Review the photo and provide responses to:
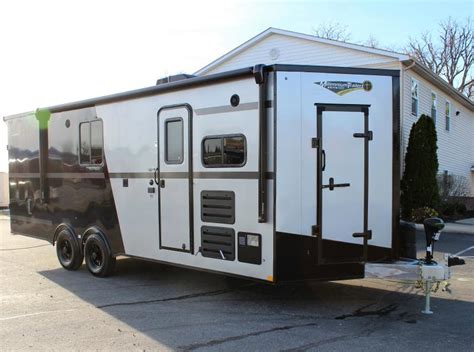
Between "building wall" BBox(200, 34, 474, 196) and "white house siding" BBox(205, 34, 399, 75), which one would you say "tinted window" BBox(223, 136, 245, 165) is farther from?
"building wall" BBox(200, 34, 474, 196)

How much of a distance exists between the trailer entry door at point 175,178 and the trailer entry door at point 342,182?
1.75 meters

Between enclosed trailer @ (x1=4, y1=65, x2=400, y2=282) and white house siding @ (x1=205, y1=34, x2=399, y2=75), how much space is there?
11.6 metres

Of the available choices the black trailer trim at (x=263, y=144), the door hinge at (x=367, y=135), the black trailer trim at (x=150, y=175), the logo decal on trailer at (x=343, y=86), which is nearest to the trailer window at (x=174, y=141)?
the black trailer trim at (x=150, y=175)

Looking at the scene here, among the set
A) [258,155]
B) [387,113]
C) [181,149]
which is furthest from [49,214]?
[387,113]

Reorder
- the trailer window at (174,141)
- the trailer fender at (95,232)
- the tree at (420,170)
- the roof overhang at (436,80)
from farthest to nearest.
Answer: the roof overhang at (436,80) < the tree at (420,170) < the trailer fender at (95,232) < the trailer window at (174,141)

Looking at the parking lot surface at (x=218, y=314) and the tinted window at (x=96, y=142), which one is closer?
the parking lot surface at (x=218, y=314)

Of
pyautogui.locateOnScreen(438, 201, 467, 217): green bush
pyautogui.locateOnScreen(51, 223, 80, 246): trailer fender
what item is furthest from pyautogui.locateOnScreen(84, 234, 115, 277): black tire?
pyautogui.locateOnScreen(438, 201, 467, 217): green bush

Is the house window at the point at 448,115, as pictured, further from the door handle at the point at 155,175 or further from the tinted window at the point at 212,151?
the tinted window at the point at 212,151

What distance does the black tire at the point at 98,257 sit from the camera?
7848 mm

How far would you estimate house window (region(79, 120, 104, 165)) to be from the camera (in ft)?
26.1

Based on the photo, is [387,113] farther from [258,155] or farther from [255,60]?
[255,60]

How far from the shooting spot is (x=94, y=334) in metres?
5.20

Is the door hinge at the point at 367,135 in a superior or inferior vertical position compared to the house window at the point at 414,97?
inferior

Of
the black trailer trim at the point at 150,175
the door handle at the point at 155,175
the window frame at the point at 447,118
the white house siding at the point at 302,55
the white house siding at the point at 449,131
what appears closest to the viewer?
the black trailer trim at the point at 150,175
